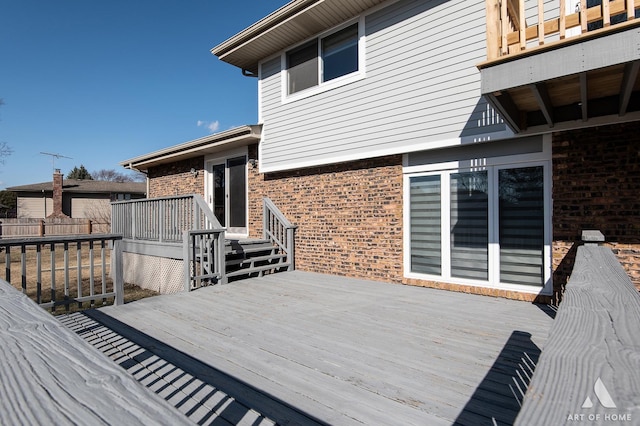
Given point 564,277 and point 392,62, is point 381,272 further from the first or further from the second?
point 392,62

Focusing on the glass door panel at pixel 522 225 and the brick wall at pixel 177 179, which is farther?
the brick wall at pixel 177 179

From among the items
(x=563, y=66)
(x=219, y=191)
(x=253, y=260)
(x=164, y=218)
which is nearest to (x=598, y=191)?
(x=563, y=66)

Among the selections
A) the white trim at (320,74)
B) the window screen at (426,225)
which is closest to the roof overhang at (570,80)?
the window screen at (426,225)

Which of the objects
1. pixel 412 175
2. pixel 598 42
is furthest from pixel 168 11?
pixel 598 42

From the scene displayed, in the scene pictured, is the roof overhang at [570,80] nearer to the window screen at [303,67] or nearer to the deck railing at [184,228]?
the window screen at [303,67]

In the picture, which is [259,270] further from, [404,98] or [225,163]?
[404,98]

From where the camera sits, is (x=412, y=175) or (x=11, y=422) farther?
(x=412, y=175)

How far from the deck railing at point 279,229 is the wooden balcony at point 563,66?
481 cm

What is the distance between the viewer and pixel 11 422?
62 centimetres

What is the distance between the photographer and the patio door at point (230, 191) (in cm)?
939

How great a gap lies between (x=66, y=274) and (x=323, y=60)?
19.7ft

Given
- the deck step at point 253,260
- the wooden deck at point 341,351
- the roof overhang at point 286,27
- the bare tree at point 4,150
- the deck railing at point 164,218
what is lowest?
the wooden deck at point 341,351

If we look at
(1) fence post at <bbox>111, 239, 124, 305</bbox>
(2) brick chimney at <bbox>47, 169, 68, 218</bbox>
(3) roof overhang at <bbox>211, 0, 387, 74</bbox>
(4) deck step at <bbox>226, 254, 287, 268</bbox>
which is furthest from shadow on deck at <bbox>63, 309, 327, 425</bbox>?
(2) brick chimney at <bbox>47, 169, 68, 218</bbox>

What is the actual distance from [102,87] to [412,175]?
22.3 metres
